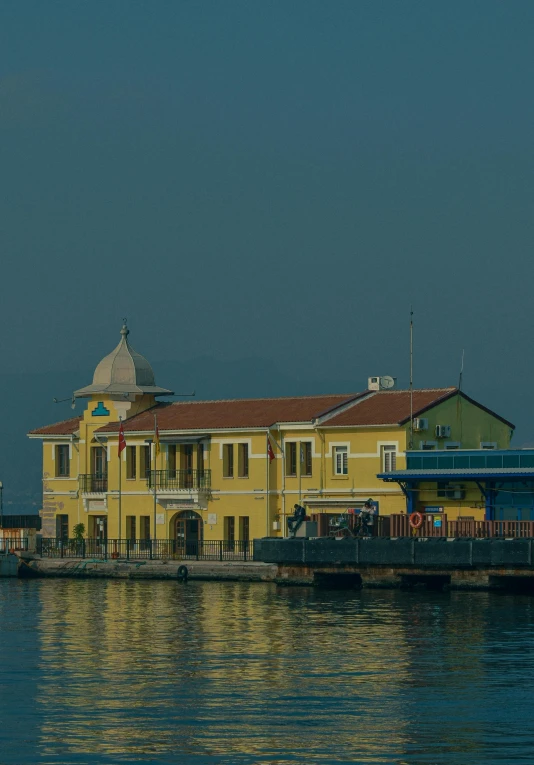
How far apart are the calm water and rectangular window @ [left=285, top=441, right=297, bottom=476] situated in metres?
21.9

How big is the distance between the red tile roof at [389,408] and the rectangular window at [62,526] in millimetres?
19941

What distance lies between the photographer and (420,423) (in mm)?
84000

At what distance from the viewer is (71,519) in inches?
3834

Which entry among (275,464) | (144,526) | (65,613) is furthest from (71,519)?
(65,613)

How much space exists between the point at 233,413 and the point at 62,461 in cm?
1296

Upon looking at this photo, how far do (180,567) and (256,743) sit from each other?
49.0m

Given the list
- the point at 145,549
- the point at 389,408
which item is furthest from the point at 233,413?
the point at 389,408

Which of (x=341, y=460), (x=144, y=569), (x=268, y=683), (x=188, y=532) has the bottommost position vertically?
(x=268, y=683)

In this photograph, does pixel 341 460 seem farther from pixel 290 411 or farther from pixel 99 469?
pixel 99 469

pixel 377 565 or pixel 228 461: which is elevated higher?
pixel 228 461

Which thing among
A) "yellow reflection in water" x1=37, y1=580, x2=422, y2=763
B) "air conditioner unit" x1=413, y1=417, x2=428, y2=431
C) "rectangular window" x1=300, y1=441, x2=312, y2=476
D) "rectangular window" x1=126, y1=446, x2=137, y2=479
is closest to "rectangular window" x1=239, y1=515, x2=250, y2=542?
"rectangular window" x1=300, y1=441, x2=312, y2=476

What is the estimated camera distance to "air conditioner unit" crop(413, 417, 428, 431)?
83875 mm

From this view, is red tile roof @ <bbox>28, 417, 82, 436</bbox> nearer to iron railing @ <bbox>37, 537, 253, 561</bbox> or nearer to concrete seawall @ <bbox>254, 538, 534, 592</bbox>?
iron railing @ <bbox>37, 537, 253, 561</bbox>

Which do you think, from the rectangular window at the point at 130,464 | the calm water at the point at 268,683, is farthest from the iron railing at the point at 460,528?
the rectangular window at the point at 130,464
